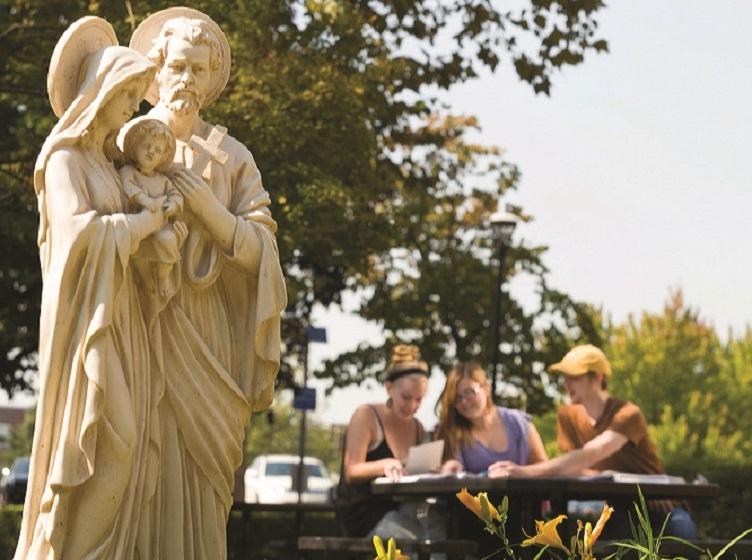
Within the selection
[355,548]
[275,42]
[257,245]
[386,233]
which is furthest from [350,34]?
[257,245]

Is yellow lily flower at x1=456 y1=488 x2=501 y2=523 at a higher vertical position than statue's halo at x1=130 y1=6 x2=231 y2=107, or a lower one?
lower

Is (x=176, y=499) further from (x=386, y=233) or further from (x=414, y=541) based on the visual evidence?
(x=386, y=233)

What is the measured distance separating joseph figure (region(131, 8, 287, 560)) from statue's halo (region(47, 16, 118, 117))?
30 centimetres

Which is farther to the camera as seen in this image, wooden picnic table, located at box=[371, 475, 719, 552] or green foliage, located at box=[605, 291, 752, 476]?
green foliage, located at box=[605, 291, 752, 476]

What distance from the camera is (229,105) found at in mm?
19953

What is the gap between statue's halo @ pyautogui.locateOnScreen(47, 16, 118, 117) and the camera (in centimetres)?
709

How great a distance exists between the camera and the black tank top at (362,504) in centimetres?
1237

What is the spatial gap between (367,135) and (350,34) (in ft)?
5.59

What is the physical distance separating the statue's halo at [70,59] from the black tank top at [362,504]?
5.51 meters

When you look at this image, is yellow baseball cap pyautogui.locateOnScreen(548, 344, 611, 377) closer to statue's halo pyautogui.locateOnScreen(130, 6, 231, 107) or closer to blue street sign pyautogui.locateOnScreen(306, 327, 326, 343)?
statue's halo pyautogui.locateOnScreen(130, 6, 231, 107)

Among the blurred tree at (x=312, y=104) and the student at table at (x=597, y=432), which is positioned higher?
the blurred tree at (x=312, y=104)

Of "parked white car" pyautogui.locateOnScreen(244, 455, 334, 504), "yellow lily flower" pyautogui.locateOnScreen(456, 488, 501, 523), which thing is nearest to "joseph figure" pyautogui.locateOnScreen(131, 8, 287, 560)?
"yellow lily flower" pyautogui.locateOnScreen(456, 488, 501, 523)

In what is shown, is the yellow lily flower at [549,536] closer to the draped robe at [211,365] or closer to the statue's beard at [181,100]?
the draped robe at [211,365]

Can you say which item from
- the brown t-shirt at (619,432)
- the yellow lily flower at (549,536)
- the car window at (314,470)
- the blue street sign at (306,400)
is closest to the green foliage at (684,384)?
the car window at (314,470)
